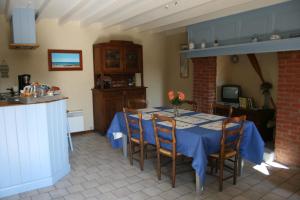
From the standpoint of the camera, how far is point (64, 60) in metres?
5.08

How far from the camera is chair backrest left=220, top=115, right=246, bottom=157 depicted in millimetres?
2613

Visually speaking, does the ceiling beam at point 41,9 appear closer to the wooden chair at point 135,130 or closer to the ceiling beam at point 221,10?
the wooden chair at point 135,130

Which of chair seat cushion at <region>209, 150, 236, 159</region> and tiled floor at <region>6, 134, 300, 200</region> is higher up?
chair seat cushion at <region>209, 150, 236, 159</region>

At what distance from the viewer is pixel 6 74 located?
451cm

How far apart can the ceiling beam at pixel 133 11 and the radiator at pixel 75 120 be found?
2059 mm

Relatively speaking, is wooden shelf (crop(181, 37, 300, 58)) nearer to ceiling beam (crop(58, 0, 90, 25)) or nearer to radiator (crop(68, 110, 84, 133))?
ceiling beam (crop(58, 0, 90, 25))

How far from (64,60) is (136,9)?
2079 millimetres

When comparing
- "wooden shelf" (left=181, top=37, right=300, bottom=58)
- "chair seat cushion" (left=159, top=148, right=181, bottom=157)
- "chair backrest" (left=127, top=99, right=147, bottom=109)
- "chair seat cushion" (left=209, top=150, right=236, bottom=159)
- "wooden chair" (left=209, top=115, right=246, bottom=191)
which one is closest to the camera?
"wooden chair" (left=209, top=115, right=246, bottom=191)

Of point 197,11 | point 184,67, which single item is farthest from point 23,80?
point 184,67

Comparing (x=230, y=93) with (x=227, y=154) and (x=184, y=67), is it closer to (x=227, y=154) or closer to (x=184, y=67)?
(x=184, y=67)

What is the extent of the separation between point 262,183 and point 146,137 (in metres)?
1.59

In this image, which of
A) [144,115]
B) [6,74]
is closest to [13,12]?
[6,74]

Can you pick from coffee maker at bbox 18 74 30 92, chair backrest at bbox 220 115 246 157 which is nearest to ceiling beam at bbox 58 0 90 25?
coffee maker at bbox 18 74 30 92

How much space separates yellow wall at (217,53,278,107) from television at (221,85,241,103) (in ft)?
0.51
